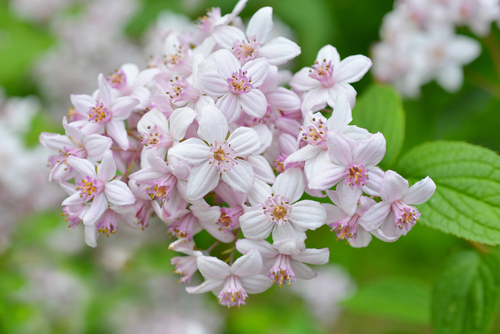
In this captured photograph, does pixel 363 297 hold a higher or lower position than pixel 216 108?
lower

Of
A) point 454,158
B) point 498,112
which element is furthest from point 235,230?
point 498,112

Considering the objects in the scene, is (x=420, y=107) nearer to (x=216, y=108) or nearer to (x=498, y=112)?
(x=498, y=112)

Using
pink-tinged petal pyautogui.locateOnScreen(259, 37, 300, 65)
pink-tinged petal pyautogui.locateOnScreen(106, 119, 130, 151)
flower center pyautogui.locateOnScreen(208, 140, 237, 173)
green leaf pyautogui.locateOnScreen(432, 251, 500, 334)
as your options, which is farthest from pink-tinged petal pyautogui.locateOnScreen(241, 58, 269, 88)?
green leaf pyautogui.locateOnScreen(432, 251, 500, 334)

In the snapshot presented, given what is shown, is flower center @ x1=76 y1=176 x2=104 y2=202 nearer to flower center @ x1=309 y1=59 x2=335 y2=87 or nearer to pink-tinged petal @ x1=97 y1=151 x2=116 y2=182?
pink-tinged petal @ x1=97 y1=151 x2=116 y2=182

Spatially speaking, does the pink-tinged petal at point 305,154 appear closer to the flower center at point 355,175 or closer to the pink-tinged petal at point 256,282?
the flower center at point 355,175

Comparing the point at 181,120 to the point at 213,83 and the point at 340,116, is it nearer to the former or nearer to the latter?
the point at 213,83

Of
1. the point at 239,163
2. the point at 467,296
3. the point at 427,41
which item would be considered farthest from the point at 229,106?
the point at 427,41
